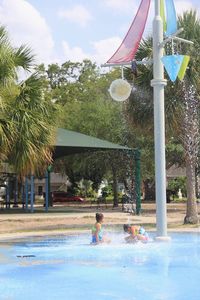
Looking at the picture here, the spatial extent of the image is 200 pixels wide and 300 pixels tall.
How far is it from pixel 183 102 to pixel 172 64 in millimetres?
6003

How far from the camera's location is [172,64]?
1207 centimetres

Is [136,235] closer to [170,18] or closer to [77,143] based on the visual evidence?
[170,18]

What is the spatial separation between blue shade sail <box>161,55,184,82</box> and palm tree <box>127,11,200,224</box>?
5489 mm

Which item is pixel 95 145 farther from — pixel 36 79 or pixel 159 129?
pixel 159 129

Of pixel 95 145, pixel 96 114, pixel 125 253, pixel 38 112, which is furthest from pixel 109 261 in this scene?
pixel 96 114

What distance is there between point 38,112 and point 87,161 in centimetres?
2354

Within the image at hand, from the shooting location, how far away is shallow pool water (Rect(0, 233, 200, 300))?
22.1 feet

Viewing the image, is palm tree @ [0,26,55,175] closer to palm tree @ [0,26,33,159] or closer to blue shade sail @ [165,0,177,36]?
palm tree @ [0,26,33,159]

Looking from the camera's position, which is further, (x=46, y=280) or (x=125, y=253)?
(x=125, y=253)

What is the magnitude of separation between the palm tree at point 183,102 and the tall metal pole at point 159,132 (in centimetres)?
552

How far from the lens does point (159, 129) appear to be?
1208 cm

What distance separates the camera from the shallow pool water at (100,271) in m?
6.75

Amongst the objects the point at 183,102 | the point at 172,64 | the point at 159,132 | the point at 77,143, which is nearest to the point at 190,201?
the point at 183,102

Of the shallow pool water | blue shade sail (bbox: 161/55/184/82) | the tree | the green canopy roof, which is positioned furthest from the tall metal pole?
the tree
